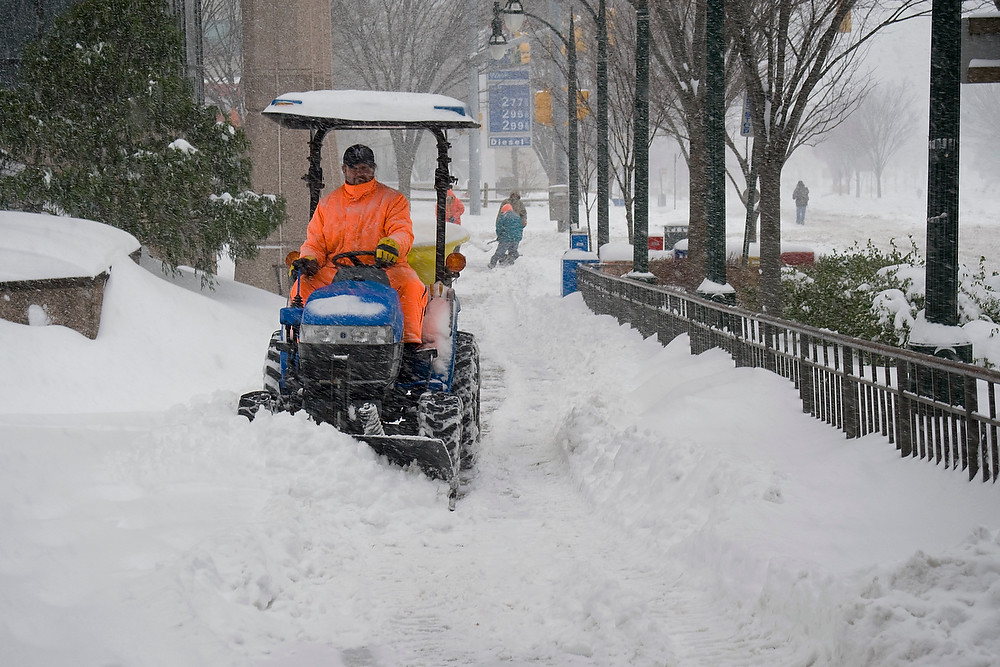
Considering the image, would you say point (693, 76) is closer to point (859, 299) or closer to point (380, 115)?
point (859, 299)

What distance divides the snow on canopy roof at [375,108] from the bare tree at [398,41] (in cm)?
2512

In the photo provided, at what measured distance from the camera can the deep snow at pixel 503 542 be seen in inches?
165

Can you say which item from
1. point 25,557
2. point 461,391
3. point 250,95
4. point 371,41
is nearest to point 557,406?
point 461,391

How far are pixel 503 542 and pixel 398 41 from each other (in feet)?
97.1

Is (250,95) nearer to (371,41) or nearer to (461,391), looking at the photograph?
(461,391)

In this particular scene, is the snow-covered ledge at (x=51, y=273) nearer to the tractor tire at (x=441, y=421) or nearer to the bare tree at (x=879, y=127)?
the tractor tire at (x=441, y=421)

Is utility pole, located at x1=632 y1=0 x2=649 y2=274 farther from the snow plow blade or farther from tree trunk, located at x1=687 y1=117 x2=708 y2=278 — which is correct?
the snow plow blade

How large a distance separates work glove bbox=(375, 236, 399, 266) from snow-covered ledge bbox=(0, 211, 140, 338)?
4520 millimetres

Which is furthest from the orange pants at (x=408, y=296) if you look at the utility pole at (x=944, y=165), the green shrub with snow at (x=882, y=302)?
the green shrub with snow at (x=882, y=302)

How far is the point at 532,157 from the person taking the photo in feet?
270

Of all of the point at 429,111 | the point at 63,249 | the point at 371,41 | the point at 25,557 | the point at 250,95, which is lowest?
Answer: the point at 25,557

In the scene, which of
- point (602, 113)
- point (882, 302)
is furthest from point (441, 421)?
point (602, 113)

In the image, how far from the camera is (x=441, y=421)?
22.5ft

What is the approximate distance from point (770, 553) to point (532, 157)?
258 ft
